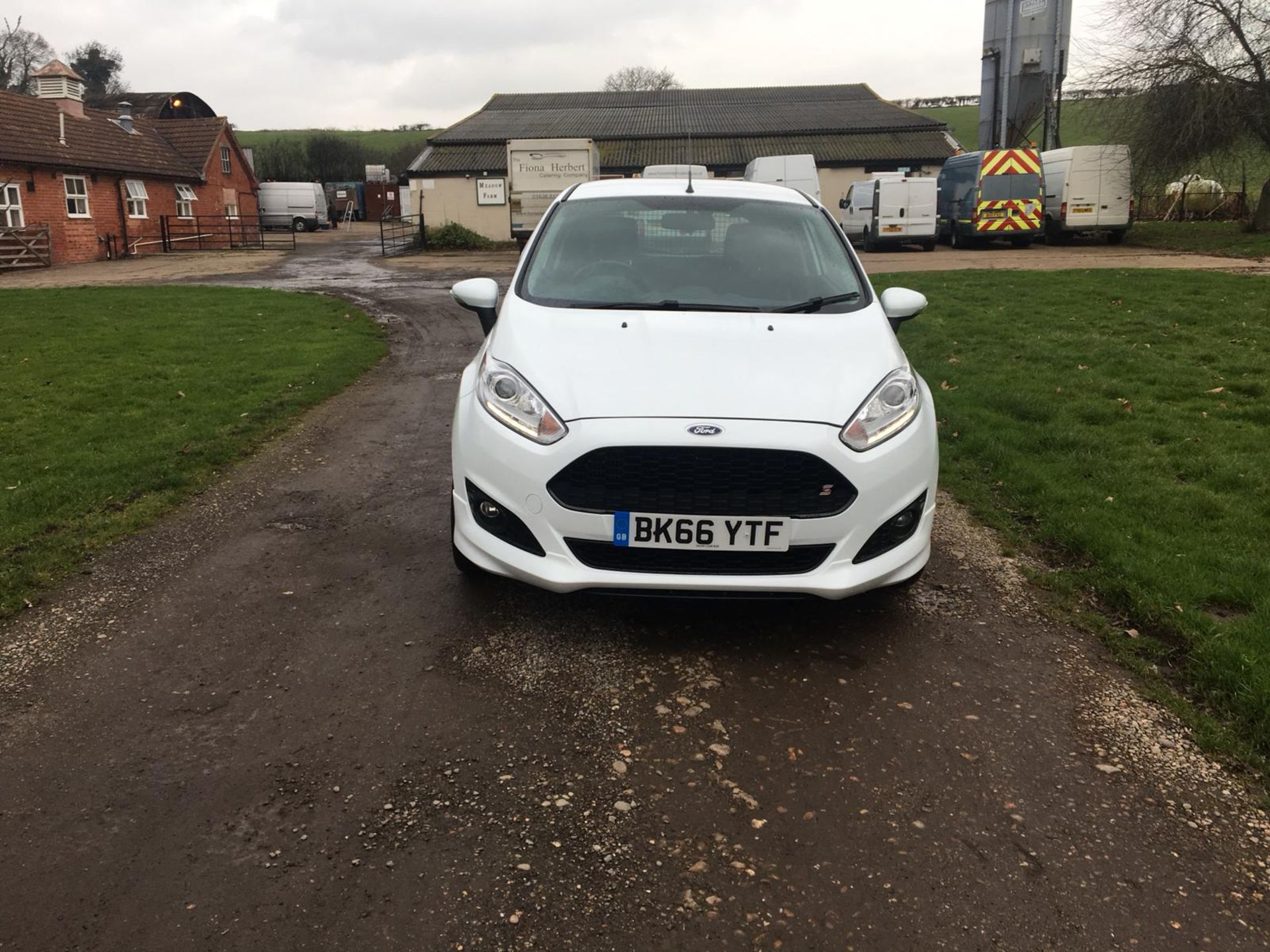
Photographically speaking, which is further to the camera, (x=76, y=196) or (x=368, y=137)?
(x=368, y=137)

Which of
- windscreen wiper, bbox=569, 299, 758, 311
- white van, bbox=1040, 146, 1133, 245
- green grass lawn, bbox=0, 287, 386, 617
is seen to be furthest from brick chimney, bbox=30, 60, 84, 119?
windscreen wiper, bbox=569, 299, 758, 311

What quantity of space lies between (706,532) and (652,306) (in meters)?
1.34

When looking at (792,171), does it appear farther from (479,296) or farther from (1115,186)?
(479,296)

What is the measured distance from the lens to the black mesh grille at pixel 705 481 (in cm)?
335

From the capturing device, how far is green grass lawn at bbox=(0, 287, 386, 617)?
5.10 meters

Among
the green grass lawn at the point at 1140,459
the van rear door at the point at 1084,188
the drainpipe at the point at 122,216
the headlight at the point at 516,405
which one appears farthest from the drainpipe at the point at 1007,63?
the headlight at the point at 516,405

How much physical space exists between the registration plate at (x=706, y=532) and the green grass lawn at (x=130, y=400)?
8.84 ft

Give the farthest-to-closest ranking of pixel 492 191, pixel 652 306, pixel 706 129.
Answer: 1. pixel 706 129
2. pixel 492 191
3. pixel 652 306

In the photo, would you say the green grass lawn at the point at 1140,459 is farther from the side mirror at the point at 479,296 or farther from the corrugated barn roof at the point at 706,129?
the corrugated barn roof at the point at 706,129

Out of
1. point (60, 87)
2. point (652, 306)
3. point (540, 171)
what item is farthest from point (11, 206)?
point (652, 306)

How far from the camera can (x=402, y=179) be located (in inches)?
1598

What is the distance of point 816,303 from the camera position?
4.37 m

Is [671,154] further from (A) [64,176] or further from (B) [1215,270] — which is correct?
(B) [1215,270]

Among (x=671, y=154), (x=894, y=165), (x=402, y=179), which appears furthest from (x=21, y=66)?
(x=894, y=165)
